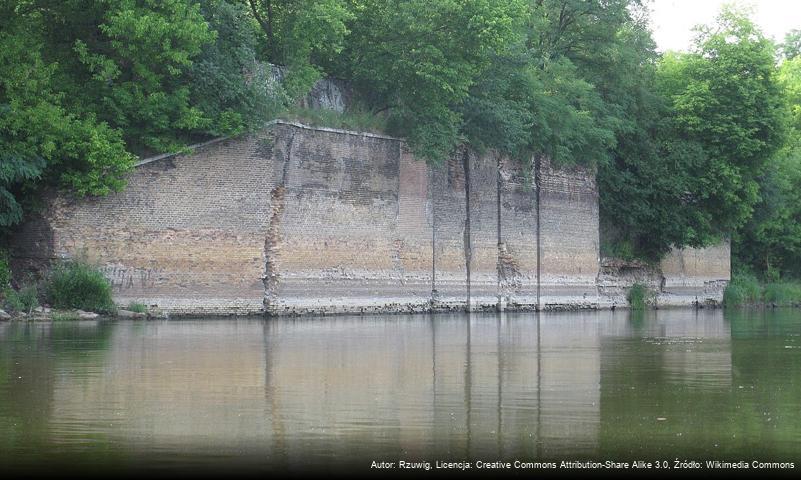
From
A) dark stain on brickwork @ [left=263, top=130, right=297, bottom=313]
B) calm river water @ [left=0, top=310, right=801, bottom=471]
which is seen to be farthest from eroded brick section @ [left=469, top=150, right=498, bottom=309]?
calm river water @ [left=0, top=310, right=801, bottom=471]

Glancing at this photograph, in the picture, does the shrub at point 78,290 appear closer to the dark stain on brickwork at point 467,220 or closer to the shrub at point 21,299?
the shrub at point 21,299

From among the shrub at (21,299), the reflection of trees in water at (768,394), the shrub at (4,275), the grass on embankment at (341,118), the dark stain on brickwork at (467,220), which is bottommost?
the reflection of trees in water at (768,394)

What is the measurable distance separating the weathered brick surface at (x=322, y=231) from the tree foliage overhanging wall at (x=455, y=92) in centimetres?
107

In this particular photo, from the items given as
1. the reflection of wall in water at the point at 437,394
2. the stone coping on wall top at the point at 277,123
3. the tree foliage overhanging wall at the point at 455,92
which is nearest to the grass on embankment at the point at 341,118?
the stone coping on wall top at the point at 277,123

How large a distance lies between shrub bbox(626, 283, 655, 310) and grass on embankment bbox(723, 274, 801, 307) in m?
5.90

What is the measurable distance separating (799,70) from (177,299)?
50.6m

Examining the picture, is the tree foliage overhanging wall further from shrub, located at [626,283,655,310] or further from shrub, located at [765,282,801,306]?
shrub, located at [765,282,801,306]

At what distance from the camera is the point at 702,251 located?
54.2 meters

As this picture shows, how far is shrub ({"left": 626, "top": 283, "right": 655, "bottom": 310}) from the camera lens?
49125 millimetres

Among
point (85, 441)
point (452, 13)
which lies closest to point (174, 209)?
point (452, 13)

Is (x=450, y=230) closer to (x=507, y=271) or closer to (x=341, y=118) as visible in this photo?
(x=507, y=271)

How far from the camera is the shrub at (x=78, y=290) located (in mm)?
28906

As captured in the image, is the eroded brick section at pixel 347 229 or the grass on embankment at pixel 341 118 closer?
the eroded brick section at pixel 347 229

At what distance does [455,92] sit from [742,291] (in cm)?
2403
